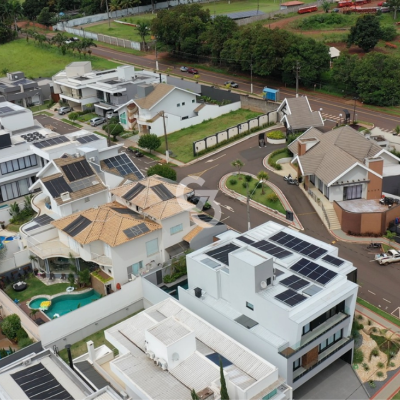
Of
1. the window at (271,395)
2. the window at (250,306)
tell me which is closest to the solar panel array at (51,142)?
the window at (250,306)

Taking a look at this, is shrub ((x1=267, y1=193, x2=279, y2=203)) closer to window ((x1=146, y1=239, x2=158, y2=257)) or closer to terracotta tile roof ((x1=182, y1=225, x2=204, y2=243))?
terracotta tile roof ((x1=182, y1=225, x2=204, y2=243))

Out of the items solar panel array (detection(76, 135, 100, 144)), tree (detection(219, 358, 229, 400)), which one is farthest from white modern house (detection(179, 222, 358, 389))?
solar panel array (detection(76, 135, 100, 144))

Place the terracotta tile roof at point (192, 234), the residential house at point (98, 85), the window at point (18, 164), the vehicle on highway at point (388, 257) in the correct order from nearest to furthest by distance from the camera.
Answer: the vehicle on highway at point (388, 257)
the terracotta tile roof at point (192, 234)
the window at point (18, 164)
the residential house at point (98, 85)

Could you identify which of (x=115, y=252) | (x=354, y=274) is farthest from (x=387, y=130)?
(x=115, y=252)

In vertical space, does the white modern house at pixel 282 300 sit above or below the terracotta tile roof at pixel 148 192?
below

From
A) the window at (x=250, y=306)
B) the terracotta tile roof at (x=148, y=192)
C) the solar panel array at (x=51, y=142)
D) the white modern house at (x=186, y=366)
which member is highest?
the solar panel array at (x=51, y=142)

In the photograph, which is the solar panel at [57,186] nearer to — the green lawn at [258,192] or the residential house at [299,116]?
the green lawn at [258,192]
